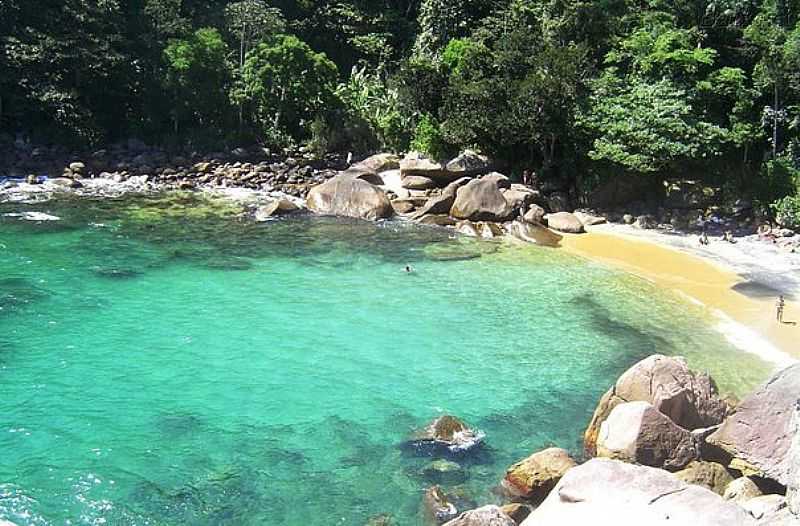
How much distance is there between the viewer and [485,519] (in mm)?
11641

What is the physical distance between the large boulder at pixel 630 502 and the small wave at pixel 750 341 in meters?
11.7

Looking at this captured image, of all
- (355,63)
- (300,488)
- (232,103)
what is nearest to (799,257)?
(300,488)

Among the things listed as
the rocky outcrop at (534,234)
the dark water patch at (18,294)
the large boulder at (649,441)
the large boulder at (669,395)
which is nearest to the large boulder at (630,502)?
the large boulder at (649,441)

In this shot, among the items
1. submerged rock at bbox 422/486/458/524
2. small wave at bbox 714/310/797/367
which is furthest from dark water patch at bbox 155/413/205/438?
small wave at bbox 714/310/797/367

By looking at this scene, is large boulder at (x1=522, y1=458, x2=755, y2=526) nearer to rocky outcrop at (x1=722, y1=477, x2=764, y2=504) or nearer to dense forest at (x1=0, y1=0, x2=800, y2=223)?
rocky outcrop at (x1=722, y1=477, x2=764, y2=504)

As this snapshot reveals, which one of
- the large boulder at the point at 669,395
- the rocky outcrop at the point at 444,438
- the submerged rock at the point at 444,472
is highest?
Result: the large boulder at the point at 669,395

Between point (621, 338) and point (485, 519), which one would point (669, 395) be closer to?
point (485, 519)

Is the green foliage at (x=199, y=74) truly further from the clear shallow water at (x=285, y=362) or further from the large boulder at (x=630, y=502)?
the large boulder at (x=630, y=502)

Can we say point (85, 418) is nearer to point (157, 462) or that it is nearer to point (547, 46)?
point (157, 462)

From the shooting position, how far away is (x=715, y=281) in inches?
1077

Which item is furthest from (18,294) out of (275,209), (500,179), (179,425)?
(500,179)

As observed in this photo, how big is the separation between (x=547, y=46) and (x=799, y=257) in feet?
57.7

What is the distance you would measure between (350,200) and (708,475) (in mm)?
26044

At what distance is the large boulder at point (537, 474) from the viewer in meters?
13.9
